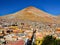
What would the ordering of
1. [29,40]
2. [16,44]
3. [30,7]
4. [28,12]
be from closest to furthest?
[16,44] < [29,40] < [28,12] < [30,7]

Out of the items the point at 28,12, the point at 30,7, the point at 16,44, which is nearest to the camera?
the point at 16,44

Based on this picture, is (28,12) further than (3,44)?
Yes

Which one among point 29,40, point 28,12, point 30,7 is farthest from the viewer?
point 30,7

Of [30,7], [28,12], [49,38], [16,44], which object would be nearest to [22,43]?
[16,44]

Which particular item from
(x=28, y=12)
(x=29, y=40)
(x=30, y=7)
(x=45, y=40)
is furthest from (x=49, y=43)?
(x=30, y=7)

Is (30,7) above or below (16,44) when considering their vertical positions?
above

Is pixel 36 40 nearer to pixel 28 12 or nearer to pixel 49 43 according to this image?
pixel 49 43

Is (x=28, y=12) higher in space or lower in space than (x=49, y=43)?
higher

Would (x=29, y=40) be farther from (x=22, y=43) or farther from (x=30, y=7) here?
(x=30, y=7)

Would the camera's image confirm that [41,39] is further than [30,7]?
No
